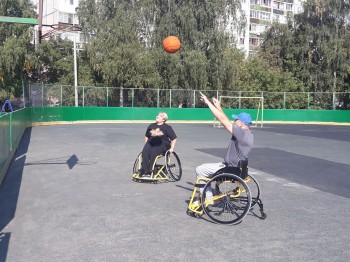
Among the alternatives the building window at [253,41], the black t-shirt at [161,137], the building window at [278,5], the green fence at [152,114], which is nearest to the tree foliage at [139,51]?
the green fence at [152,114]

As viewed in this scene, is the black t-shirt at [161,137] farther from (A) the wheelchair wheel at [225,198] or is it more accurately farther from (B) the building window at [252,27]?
(B) the building window at [252,27]

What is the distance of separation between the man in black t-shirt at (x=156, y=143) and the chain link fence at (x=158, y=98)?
19.8 m

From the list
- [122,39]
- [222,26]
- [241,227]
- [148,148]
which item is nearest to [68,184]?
[148,148]

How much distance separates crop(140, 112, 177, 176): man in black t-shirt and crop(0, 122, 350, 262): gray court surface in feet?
1.45

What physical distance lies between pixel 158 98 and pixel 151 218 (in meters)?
31.6

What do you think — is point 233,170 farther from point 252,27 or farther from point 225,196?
point 252,27


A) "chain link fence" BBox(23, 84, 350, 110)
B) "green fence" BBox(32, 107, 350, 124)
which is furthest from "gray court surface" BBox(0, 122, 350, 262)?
"chain link fence" BBox(23, 84, 350, 110)

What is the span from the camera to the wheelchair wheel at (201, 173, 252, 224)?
6.26 m

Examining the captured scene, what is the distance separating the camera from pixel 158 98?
3788cm

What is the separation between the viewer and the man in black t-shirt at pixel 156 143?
30.3 ft

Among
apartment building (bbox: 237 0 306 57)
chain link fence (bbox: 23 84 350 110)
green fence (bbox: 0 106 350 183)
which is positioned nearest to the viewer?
green fence (bbox: 0 106 350 183)

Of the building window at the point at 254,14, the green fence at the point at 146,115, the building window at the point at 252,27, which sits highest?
the building window at the point at 254,14

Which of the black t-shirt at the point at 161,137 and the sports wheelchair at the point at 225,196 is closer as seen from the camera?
the sports wheelchair at the point at 225,196

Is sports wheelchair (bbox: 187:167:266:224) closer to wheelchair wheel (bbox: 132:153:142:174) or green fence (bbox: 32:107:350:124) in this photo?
wheelchair wheel (bbox: 132:153:142:174)
